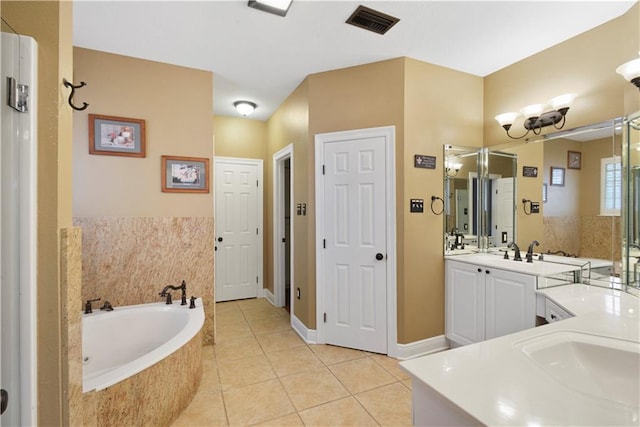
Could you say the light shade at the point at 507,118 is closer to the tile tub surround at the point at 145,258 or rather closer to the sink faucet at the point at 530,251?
the sink faucet at the point at 530,251

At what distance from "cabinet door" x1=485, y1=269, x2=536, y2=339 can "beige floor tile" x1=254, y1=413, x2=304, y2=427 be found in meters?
1.66

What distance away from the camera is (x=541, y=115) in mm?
2555

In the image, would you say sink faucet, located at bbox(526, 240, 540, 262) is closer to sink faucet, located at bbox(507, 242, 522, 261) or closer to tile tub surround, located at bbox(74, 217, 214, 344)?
sink faucet, located at bbox(507, 242, 522, 261)

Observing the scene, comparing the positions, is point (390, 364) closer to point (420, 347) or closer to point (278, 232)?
point (420, 347)

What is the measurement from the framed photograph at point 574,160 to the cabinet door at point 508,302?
1003mm

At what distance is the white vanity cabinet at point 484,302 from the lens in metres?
2.16

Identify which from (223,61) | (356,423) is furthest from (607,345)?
(223,61)

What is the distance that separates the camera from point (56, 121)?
98cm

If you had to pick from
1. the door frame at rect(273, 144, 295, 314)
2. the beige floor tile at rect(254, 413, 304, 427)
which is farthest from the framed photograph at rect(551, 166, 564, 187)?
the door frame at rect(273, 144, 295, 314)

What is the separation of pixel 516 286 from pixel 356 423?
1.51 metres

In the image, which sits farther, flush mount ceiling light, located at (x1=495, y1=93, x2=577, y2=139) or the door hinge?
flush mount ceiling light, located at (x1=495, y1=93, x2=577, y2=139)

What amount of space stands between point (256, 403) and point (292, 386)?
308 mm

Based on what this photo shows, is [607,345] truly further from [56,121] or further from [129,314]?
[129,314]

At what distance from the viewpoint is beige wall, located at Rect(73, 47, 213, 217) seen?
257 cm
